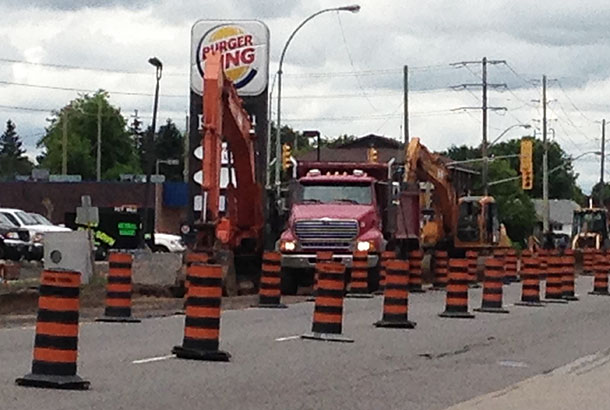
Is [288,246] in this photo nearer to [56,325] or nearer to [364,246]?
[364,246]

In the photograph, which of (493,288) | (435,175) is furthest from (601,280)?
(493,288)

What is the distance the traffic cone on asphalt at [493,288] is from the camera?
92.2 ft

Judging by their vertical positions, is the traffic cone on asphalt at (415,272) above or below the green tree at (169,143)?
below

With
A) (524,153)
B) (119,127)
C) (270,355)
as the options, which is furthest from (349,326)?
(119,127)

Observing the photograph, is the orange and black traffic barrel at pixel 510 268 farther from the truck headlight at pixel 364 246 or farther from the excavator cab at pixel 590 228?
the excavator cab at pixel 590 228

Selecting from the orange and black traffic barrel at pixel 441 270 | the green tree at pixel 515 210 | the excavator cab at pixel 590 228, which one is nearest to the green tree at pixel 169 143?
the green tree at pixel 515 210

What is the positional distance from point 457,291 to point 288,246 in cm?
855

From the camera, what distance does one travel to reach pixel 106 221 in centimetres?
6662

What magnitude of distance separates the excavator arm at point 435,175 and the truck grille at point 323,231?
5134mm

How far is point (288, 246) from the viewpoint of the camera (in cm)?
3359

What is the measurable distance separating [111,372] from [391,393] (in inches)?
119

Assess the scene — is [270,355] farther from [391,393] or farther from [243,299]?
[243,299]

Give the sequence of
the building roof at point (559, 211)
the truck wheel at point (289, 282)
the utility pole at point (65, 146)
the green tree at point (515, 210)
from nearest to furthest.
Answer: the truck wheel at point (289, 282)
the utility pole at point (65, 146)
the green tree at point (515, 210)
the building roof at point (559, 211)

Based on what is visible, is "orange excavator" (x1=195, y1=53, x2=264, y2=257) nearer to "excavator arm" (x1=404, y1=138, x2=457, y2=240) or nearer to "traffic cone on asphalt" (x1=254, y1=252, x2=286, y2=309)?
"traffic cone on asphalt" (x1=254, y1=252, x2=286, y2=309)
